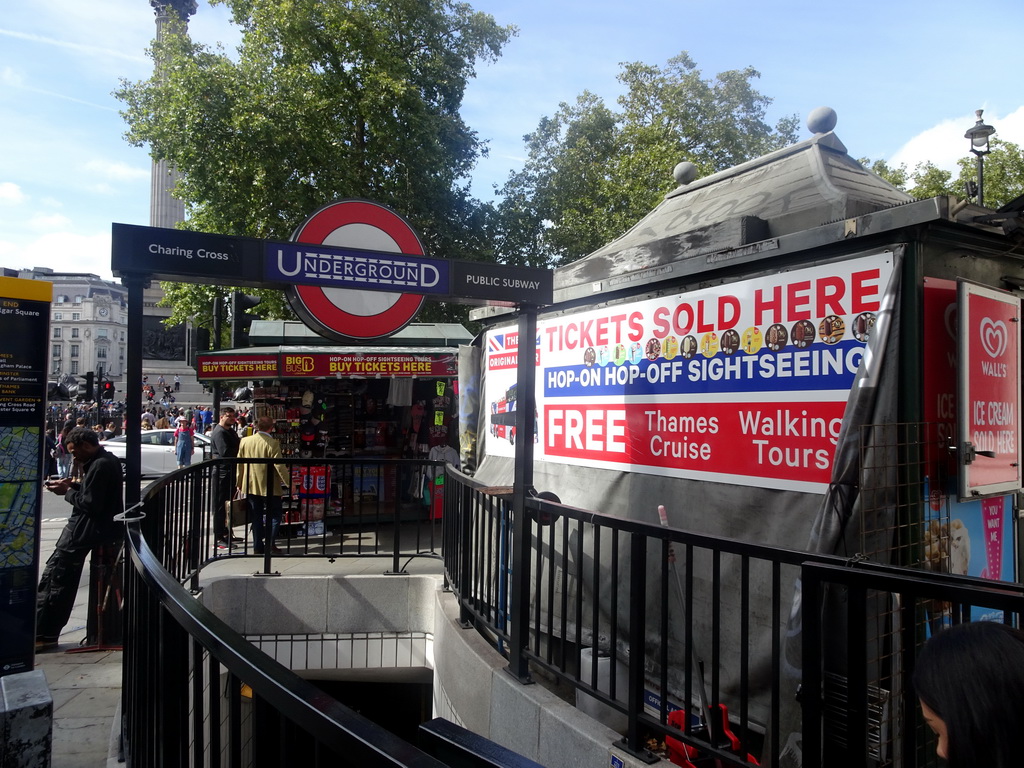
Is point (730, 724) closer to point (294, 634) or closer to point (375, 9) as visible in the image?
point (294, 634)

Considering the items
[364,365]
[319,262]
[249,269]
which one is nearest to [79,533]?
[249,269]

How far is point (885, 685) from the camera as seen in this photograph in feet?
10.3

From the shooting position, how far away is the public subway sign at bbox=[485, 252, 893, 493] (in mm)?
3531

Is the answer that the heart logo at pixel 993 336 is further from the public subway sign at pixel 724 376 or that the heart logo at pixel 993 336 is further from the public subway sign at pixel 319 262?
the public subway sign at pixel 319 262

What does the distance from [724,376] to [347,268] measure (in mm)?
2196

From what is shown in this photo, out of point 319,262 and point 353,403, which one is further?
point 353,403

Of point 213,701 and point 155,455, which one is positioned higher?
point 213,701

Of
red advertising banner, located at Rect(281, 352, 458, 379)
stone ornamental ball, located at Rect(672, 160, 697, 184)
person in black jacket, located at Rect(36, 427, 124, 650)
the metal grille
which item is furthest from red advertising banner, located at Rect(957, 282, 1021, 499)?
red advertising banner, located at Rect(281, 352, 458, 379)

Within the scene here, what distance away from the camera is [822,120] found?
5.02 m

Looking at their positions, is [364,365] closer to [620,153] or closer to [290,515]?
[290,515]

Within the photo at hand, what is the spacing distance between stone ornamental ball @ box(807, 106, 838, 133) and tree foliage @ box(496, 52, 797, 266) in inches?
658

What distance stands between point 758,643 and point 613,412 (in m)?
1.86

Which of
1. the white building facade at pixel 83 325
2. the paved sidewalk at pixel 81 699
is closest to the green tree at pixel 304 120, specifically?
the paved sidewalk at pixel 81 699

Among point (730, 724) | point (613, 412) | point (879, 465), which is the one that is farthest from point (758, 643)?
point (613, 412)
